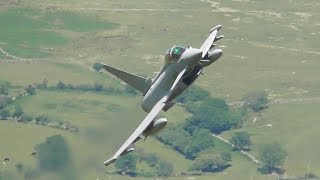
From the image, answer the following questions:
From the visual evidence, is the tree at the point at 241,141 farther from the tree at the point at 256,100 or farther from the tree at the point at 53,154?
the tree at the point at 53,154

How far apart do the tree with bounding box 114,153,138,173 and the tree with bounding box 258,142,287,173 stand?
12.8 metres

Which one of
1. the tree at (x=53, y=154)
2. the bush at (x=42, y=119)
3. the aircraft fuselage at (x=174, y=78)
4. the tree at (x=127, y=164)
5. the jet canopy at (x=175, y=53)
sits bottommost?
the bush at (x=42, y=119)

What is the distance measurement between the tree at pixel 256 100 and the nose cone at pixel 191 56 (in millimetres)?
67972

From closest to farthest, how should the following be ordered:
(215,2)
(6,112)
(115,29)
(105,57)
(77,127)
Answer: (77,127) < (6,112) < (105,57) < (115,29) < (215,2)

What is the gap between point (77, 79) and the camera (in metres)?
142

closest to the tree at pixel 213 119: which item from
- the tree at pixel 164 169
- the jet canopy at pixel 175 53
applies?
the tree at pixel 164 169

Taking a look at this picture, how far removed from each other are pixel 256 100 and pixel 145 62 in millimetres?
19668

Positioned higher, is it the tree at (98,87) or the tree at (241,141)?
the tree at (241,141)

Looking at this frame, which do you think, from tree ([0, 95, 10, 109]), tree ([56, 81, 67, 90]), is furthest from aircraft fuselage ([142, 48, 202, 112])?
tree ([56, 81, 67, 90])

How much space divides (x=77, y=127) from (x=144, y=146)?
6.98 metres

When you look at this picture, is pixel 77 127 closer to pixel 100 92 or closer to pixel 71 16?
pixel 100 92

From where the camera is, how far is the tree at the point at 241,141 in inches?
4661

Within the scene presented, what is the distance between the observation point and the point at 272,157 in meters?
113

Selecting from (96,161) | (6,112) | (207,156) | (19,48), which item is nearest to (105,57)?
(19,48)
